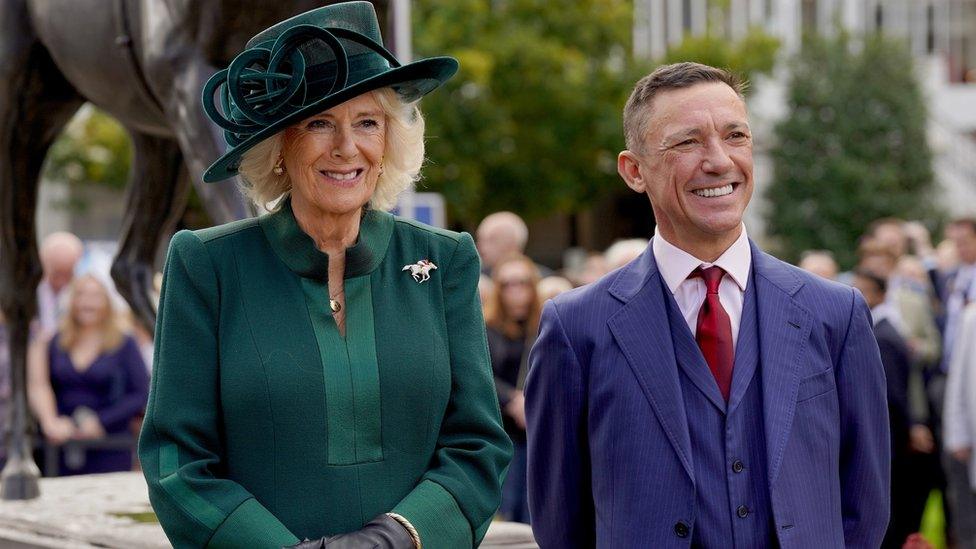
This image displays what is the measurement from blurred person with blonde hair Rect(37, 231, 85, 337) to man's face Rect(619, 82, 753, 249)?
7187mm

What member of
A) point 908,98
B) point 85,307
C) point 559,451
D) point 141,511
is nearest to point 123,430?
point 85,307

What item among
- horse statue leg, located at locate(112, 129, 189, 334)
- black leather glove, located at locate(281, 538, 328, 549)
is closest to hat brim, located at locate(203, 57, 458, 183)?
black leather glove, located at locate(281, 538, 328, 549)

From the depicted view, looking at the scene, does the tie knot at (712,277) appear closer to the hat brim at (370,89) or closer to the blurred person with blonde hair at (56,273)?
the hat brim at (370,89)

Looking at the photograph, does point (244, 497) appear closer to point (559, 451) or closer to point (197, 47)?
point (559, 451)

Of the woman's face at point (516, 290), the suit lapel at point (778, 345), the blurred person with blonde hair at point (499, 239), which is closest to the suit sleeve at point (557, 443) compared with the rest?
the suit lapel at point (778, 345)

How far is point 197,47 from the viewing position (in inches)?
200

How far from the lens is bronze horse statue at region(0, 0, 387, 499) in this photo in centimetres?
502

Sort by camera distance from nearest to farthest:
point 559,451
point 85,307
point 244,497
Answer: point 244,497, point 559,451, point 85,307

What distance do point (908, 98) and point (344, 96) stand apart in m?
27.1

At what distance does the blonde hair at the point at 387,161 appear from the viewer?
3.25 metres

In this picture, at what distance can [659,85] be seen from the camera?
11.2 feet

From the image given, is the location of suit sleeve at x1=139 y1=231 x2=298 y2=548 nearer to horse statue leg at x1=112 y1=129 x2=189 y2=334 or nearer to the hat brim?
the hat brim

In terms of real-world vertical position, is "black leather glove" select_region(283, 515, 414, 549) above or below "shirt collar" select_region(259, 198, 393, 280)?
below

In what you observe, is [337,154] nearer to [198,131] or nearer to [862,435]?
[862,435]
